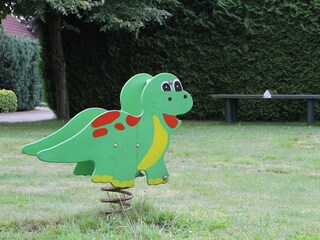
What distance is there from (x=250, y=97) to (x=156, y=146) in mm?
8613

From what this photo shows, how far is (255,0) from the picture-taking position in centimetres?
1341

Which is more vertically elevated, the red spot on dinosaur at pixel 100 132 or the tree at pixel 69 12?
the tree at pixel 69 12

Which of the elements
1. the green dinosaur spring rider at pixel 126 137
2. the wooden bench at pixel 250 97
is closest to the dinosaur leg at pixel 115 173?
the green dinosaur spring rider at pixel 126 137

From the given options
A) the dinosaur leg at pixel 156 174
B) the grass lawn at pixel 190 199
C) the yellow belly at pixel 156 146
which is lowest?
the grass lawn at pixel 190 199

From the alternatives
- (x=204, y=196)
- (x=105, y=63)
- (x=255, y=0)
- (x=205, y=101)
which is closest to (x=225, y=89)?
(x=205, y=101)

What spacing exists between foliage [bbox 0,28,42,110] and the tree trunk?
6.18 metres

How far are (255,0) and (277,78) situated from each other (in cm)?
207

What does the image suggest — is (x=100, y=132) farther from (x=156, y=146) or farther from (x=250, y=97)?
(x=250, y=97)

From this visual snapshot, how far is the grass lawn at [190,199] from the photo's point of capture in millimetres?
3650

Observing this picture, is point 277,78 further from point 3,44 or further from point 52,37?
point 3,44

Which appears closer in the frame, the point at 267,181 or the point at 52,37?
the point at 267,181

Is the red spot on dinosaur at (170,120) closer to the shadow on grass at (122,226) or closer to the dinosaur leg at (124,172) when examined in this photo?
the dinosaur leg at (124,172)

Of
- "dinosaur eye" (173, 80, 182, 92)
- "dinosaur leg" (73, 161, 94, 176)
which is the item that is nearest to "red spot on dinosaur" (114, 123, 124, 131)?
"dinosaur leg" (73, 161, 94, 176)

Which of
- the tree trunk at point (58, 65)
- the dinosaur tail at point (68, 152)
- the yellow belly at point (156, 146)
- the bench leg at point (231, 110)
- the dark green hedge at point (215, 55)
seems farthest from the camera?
the tree trunk at point (58, 65)
